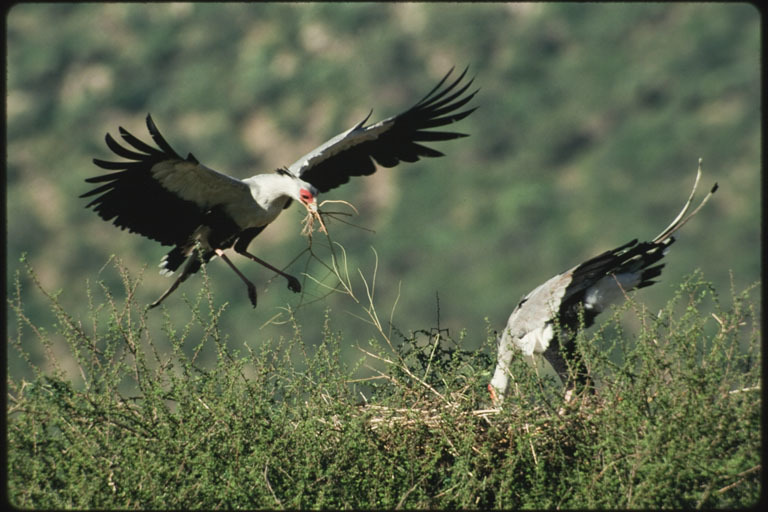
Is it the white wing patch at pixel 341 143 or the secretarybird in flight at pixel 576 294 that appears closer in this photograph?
the secretarybird in flight at pixel 576 294

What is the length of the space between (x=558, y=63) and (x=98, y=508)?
34169 millimetres

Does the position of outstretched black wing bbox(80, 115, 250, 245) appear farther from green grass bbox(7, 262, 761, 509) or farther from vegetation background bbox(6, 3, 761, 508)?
vegetation background bbox(6, 3, 761, 508)

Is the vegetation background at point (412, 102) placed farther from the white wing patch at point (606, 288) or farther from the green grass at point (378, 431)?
the green grass at point (378, 431)

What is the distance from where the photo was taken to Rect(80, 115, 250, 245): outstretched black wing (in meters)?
5.56

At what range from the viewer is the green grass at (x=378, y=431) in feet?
12.5

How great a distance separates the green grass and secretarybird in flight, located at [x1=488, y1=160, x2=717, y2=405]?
935mm

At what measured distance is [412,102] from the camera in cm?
3375

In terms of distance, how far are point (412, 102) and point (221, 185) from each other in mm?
28225

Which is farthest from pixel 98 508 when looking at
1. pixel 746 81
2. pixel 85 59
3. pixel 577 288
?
pixel 85 59

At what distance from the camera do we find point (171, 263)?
6562mm

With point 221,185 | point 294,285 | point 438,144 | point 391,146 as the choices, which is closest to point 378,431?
point 294,285

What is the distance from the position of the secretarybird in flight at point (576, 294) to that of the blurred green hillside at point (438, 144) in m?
19.6

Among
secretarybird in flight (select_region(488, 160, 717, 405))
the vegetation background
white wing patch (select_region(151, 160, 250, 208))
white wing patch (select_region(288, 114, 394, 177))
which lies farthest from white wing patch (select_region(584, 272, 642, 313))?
the vegetation background

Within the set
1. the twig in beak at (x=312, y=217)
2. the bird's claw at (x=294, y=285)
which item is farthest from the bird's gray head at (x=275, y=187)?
the bird's claw at (x=294, y=285)
